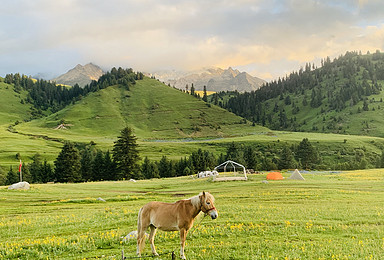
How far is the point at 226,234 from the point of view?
56.0ft

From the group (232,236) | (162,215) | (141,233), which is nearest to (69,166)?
(232,236)

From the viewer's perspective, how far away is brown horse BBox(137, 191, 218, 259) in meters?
12.3

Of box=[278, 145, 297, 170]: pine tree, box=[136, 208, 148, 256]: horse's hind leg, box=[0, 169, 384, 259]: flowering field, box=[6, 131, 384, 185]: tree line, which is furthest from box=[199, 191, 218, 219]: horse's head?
box=[278, 145, 297, 170]: pine tree

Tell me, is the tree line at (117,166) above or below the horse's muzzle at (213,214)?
below

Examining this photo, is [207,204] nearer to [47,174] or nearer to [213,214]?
[213,214]

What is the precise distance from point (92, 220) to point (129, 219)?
302cm

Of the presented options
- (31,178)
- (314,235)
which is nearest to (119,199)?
(314,235)

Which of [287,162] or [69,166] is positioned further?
[287,162]

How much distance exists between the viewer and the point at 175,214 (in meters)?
12.9

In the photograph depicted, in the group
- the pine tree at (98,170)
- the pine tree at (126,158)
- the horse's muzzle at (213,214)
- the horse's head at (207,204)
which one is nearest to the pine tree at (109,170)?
the pine tree at (98,170)

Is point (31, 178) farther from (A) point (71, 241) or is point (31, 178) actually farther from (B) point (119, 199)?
(A) point (71, 241)

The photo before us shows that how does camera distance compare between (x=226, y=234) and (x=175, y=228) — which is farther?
(x=226, y=234)

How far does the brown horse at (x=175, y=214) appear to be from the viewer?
12266 millimetres

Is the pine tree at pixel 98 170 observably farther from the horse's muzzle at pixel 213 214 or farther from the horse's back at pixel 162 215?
the horse's muzzle at pixel 213 214
